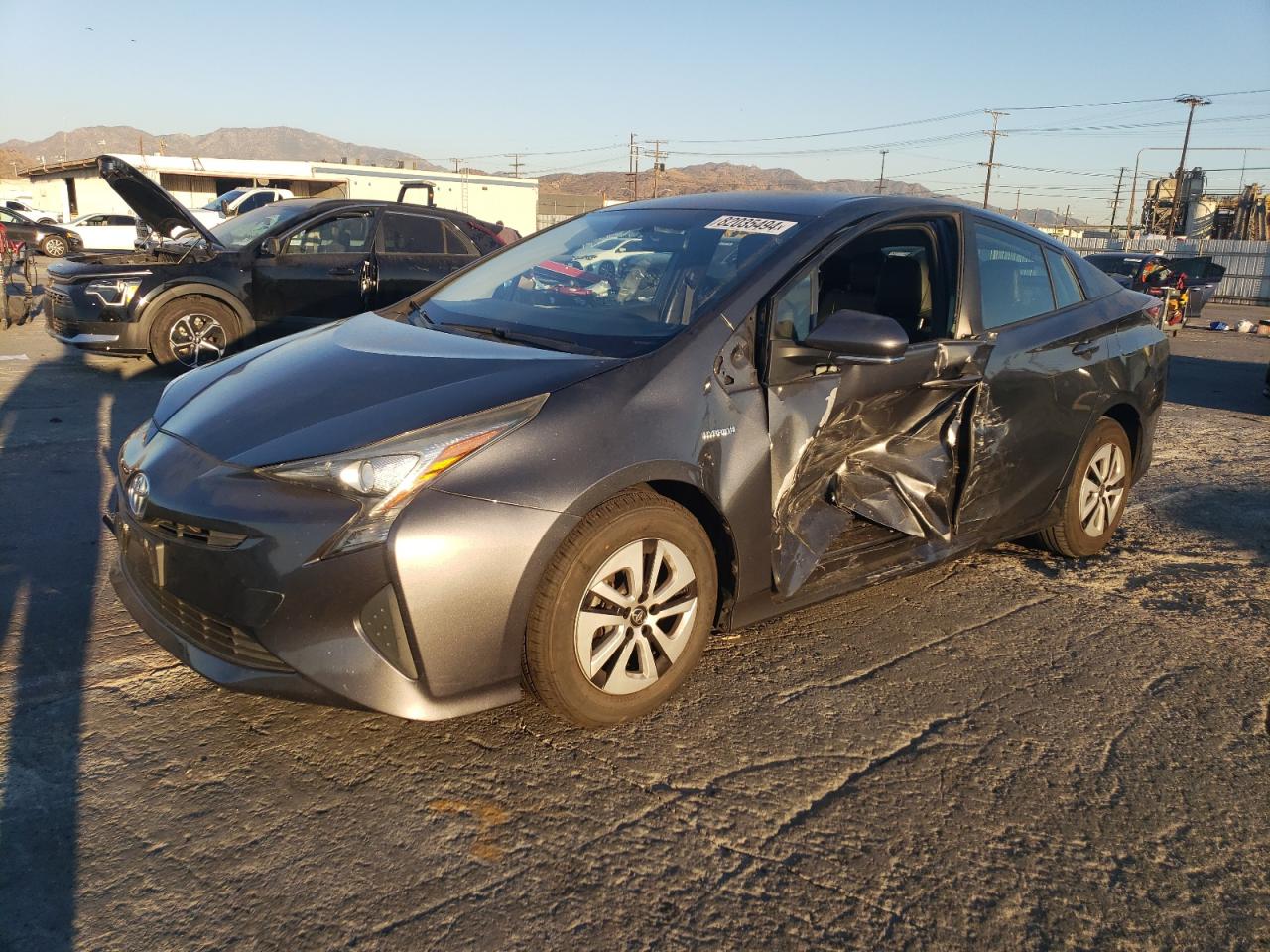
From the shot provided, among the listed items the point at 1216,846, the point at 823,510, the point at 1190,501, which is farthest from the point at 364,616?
the point at 1190,501

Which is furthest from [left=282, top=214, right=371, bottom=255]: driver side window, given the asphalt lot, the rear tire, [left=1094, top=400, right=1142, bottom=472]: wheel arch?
[left=1094, top=400, right=1142, bottom=472]: wheel arch

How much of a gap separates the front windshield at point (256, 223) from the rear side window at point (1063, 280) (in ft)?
23.5

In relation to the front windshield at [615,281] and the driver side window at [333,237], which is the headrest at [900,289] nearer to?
the front windshield at [615,281]

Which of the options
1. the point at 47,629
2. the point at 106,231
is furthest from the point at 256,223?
the point at 106,231

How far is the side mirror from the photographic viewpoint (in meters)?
3.17

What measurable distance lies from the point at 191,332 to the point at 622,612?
7.29m

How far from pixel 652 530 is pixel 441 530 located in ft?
2.20

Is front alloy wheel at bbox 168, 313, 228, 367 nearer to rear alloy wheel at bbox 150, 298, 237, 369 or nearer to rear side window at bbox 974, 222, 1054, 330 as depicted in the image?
rear alloy wheel at bbox 150, 298, 237, 369

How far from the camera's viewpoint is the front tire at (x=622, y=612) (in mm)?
2680

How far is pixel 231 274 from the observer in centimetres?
874

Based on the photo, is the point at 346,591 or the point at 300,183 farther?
the point at 300,183

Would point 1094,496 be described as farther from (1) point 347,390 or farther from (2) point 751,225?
(1) point 347,390

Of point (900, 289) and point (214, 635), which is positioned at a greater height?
point (900, 289)

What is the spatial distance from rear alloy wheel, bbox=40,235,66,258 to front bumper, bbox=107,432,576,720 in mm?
32816
